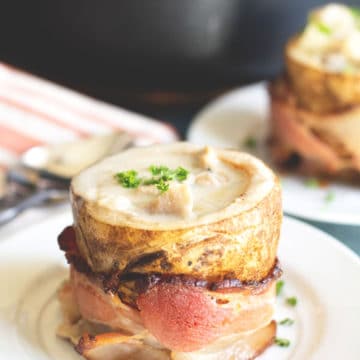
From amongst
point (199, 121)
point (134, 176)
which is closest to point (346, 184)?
point (199, 121)

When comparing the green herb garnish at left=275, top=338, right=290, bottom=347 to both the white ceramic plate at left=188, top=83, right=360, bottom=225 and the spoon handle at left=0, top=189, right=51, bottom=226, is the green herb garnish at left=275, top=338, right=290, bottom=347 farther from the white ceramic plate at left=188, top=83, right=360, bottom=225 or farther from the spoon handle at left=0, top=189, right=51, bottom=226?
the spoon handle at left=0, top=189, right=51, bottom=226

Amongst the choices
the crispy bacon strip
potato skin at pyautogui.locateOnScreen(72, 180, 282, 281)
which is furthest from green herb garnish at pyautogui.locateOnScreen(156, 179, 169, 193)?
the crispy bacon strip

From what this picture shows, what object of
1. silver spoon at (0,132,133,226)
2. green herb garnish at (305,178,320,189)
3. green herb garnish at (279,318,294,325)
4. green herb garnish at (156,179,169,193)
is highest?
green herb garnish at (156,179,169,193)

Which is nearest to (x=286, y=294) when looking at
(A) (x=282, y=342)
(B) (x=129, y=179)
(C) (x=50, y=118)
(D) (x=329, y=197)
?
(A) (x=282, y=342)

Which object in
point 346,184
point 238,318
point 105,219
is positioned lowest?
point 346,184

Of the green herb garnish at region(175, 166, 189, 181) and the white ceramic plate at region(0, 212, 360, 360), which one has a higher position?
the green herb garnish at region(175, 166, 189, 181)

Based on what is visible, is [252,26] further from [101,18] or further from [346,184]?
[346,184]

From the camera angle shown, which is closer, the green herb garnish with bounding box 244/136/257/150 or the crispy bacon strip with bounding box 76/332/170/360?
the crispy bacon strip with bounding box 76/332/170/360
